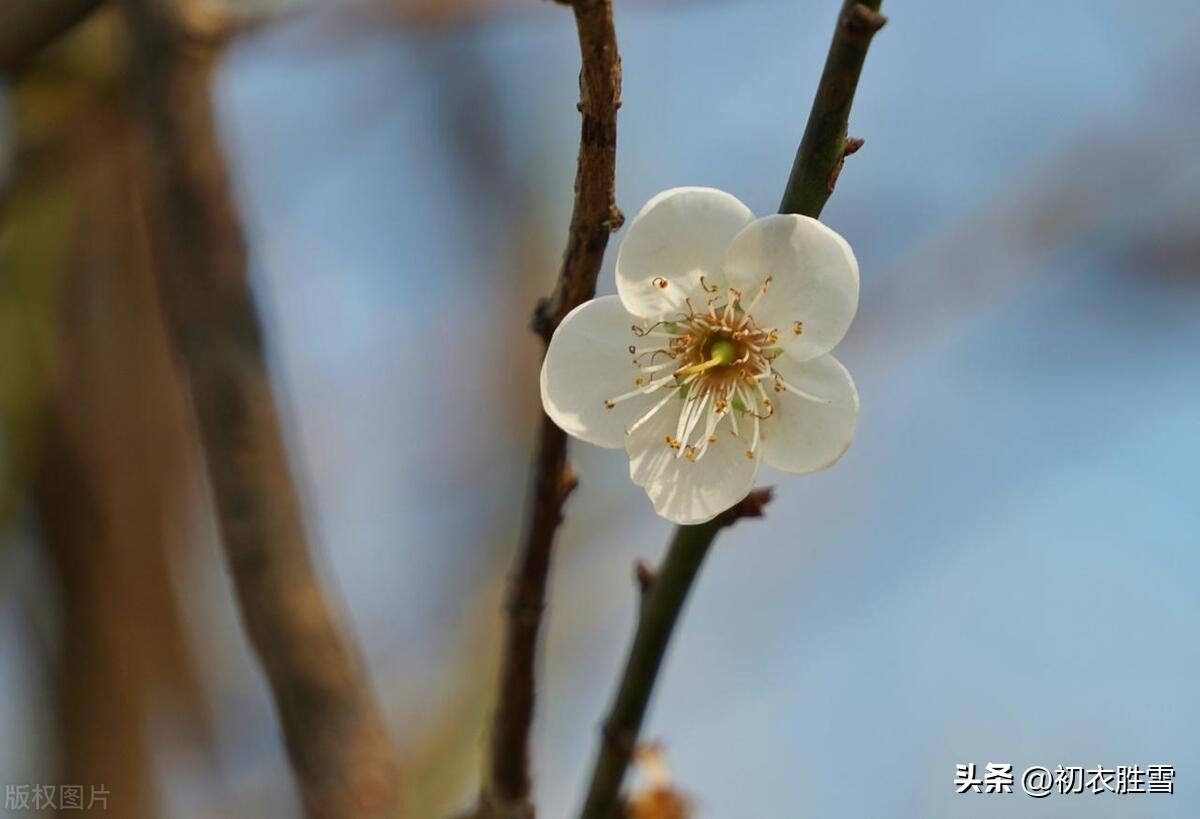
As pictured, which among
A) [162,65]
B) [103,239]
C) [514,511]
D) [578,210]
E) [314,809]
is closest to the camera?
[578,210]

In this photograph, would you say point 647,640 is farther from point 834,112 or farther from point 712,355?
point 834,112

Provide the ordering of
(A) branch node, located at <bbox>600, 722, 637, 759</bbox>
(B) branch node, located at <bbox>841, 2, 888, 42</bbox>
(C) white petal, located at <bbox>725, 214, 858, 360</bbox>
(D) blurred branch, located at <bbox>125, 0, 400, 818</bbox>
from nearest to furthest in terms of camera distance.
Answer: (B) branch node, located at <bbox>841, 2, 888, 42</bbox>
(C) white petal, located at <bbox>725, 214, 858, 360</bbox>
(A) branch node, located at <bbox>600, 722, 637, 759</bbox>
(D) blurred branch, located at <bbox>125, 0, 400, 818</bbox>

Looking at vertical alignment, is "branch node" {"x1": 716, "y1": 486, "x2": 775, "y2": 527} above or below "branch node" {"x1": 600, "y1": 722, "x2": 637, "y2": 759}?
above

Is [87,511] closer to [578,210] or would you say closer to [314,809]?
[314,809]

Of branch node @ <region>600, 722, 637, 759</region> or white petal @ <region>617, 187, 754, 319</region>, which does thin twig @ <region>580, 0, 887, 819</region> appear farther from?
white petal @ <region>617, 187, 754, 319</region>

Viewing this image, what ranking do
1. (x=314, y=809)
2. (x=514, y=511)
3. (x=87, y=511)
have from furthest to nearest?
(x=514, y=511) < (x=87, y=511) < (x=314, y=809)

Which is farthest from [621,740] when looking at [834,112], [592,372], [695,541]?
[834,112]

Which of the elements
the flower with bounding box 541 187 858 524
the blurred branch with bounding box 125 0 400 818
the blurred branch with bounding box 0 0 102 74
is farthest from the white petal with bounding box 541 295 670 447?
the blurred branch with bounding box 0 0 102 74

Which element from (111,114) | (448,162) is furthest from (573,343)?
(448,162)
